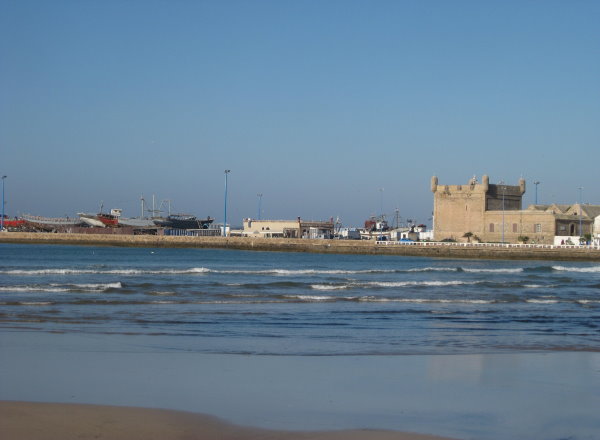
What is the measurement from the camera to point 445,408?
7043 millimetres

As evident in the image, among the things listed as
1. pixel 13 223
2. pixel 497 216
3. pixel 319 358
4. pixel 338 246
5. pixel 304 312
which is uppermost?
pixel 497 216

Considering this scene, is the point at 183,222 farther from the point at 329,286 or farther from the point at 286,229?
the point at 329,286

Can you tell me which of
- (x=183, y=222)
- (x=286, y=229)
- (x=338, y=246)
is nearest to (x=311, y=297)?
(x=338, y=246)

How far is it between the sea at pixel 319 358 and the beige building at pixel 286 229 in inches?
2455

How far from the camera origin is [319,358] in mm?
10008

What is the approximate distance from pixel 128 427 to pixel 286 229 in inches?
3110

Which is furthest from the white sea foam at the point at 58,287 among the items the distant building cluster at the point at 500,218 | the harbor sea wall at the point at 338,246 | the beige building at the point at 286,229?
the beige building at the point at 286,229

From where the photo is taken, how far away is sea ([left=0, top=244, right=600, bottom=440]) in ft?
22.6

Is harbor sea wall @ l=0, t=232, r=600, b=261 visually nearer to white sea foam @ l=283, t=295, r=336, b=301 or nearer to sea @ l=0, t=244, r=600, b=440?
sea @ l=0, t=244, r=600, b=440

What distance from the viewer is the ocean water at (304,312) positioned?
11.9m

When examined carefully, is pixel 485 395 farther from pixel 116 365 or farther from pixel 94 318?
pixel 94 318

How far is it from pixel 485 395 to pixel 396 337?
5029 mm

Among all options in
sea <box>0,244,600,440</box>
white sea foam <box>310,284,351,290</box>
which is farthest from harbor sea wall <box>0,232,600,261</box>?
sea <box>0,244,600,440</box>

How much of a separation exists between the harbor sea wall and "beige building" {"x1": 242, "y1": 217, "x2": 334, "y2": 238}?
14822 millimetres
